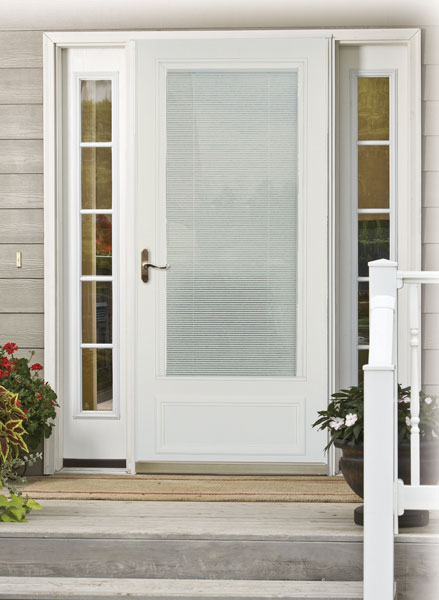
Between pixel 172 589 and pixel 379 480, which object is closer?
pixel 379 480

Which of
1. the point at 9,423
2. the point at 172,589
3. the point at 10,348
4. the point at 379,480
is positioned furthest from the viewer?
the point at 10,348

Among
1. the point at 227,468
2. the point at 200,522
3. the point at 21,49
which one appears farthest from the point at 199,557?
the point at 21,49

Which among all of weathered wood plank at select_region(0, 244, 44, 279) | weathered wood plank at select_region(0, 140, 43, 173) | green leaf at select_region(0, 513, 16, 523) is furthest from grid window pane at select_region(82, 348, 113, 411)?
green leaf at select_region(0, 513, 16, 523)

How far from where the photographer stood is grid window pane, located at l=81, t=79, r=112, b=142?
4199 millimetres

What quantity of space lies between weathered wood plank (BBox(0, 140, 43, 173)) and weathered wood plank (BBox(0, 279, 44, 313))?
52 cm

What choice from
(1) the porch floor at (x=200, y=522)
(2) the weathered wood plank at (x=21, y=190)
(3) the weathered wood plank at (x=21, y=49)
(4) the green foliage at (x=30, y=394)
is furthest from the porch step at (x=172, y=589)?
(3) the weathered wood plank at (x=21, y=49)

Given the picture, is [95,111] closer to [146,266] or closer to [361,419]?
[146,266]

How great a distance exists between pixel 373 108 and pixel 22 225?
5.72 ft

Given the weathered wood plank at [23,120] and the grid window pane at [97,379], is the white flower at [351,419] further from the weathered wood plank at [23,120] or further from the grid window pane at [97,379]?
the weathered wood plank at [23,120]

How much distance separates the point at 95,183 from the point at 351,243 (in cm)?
125

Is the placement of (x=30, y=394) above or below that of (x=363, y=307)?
below

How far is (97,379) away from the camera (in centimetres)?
423

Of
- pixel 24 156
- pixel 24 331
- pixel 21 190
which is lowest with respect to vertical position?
pixel 24 331

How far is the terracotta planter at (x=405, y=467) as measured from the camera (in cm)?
297
